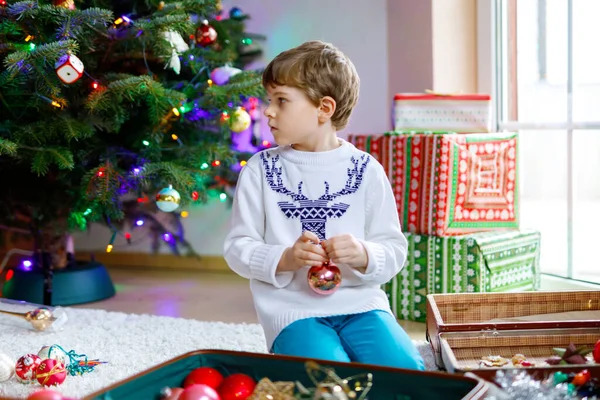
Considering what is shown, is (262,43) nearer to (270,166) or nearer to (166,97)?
(166,97)

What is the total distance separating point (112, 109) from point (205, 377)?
1.63 metres

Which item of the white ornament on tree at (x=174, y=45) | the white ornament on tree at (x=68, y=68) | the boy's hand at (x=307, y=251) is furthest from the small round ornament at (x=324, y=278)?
the white ornament on tree at (x=174, y=45)

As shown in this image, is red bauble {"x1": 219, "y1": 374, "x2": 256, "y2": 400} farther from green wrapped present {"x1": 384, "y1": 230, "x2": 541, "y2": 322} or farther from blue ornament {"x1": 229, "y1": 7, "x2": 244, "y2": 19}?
blue ornament {"x1": 229, "y1": 7, "x2": 244, "y2": 19}

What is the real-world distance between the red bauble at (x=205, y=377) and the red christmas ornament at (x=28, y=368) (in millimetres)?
920

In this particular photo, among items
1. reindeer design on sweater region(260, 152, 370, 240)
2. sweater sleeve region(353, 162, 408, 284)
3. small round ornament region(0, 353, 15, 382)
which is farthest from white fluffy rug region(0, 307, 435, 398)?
reindeer design on sweater region(260, 152, 370, 240)

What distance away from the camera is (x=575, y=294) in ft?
5.65

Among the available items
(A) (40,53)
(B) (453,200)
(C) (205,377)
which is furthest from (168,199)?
(C) (205,377)

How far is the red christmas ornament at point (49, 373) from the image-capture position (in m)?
1.65

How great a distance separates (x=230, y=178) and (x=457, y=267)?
0.94m

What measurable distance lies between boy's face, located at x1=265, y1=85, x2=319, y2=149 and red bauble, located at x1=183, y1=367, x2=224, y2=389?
0.59m

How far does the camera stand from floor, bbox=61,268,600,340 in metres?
2.45

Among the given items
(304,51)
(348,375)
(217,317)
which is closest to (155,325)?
(217,317)

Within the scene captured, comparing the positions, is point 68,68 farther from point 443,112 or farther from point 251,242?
point 443,112

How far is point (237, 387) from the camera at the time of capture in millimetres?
857
